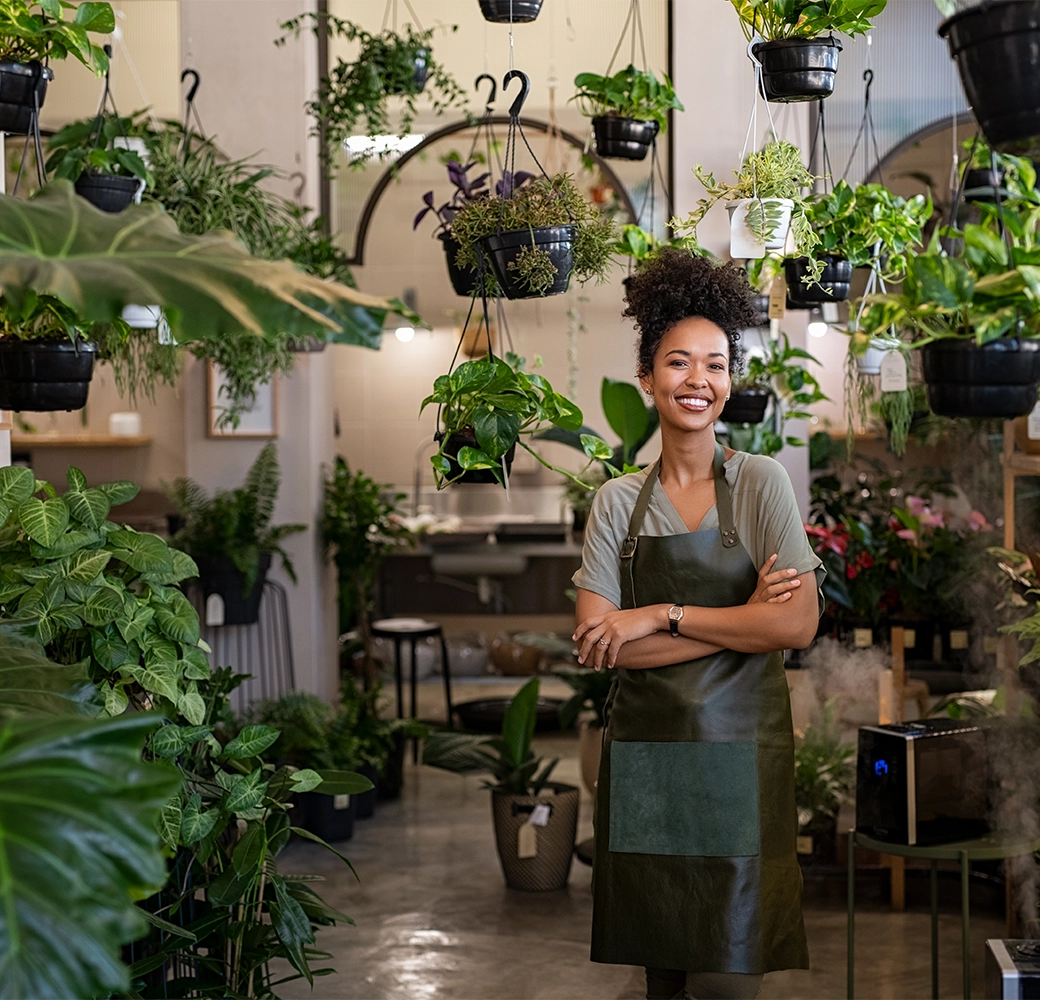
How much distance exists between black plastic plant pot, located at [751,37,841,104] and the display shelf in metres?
6.31

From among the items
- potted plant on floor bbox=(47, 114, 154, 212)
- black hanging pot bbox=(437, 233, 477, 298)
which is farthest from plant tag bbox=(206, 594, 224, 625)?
black hanging pot bbox=(437, 233, 477, 298)

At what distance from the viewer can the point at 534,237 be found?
8.64 ft

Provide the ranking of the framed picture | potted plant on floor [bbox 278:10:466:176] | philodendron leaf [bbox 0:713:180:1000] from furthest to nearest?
the framed picture → potted plant on floor [bbox 278:10:466:176] → philodendron leaf [bbox 0:713:180:1000]

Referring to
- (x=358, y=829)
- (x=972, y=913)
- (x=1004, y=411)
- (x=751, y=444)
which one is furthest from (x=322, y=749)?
(x=1004, y=411)

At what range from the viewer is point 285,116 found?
17.0ft

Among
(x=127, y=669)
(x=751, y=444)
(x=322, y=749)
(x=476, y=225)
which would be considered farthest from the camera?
(x=322, y=749)

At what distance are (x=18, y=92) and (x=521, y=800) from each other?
2.87m

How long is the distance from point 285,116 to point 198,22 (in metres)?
0.53

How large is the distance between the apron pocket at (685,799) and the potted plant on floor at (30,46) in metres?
1.69

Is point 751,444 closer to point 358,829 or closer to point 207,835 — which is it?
point 358,829

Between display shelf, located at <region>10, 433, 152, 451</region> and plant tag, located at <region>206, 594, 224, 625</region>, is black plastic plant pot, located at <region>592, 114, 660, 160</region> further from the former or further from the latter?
display shelf, located at <region>10, 433, 152, 451</region>

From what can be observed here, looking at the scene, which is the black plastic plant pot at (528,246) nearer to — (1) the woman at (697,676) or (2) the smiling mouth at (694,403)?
(1) the woman at (697,676)

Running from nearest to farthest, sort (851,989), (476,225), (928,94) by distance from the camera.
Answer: (476,225)
(851,989)
(928,94)

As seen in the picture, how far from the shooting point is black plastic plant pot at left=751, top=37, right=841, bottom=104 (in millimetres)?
2494
